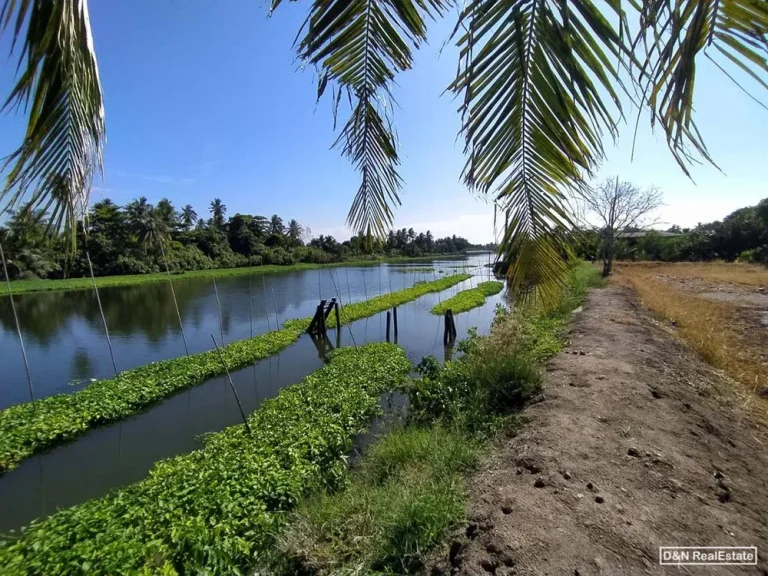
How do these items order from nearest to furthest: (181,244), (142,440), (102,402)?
(142,440)
(102,402)
(181,244)

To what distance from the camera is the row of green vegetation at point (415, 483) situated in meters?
2.51

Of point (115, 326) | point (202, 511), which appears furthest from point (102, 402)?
point (115, 326)

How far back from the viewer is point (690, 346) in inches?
266

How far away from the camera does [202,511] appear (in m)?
3.39

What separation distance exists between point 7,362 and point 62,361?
5.21 ft

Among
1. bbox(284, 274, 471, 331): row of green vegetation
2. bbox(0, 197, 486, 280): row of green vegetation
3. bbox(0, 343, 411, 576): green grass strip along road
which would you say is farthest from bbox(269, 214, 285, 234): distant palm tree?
bbox(0, 343, 411, 576): green grass strip along road

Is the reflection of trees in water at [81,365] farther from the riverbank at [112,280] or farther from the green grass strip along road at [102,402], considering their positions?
the riverbank at [112,280]

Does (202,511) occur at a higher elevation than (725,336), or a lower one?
lower

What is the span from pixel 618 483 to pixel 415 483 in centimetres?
164

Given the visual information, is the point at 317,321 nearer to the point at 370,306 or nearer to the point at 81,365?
the point at 370,306

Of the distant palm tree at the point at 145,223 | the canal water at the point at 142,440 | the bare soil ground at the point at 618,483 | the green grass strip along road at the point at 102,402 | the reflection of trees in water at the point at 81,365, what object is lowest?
the canal water at the point at 142,440

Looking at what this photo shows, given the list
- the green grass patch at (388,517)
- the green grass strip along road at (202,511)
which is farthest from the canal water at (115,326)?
the green grass patch at (388,517)

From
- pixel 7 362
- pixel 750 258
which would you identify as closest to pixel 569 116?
pixel 7 362

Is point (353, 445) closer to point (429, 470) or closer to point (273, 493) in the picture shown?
point (273, 493)
